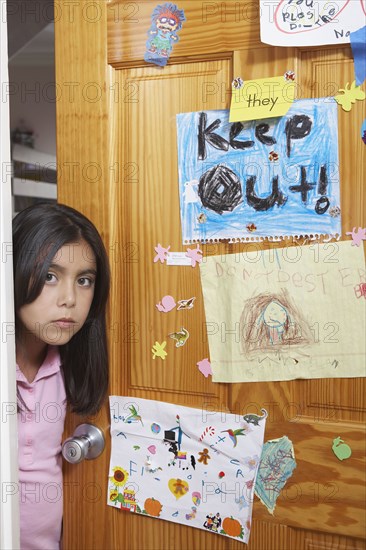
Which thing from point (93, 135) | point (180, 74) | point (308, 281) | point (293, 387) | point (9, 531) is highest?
point (180, 74)

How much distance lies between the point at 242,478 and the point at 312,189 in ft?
1.85

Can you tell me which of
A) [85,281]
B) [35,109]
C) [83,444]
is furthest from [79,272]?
[35,109]

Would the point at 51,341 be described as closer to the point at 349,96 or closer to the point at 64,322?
the point at 64,322

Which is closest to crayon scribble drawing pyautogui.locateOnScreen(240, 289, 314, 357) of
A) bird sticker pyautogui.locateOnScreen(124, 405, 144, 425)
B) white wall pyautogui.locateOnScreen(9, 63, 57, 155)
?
bird sticker pyautogui.locateOnScreen(124, 405, 144, 425)

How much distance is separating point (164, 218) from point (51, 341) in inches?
13.0

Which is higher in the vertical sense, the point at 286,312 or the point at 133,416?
the point at 286,312

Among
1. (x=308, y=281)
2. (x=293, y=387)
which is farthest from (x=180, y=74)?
(x=293, y=387)

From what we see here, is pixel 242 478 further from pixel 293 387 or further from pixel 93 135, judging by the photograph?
pixel 93 135

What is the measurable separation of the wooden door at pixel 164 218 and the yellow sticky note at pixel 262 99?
0.02 metres

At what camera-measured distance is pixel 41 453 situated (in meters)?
1.09

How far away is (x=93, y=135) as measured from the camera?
1040 millimetres

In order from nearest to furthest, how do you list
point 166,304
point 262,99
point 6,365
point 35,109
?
1. point 6,365
2. point 262,99
3. point 166,304
4. point 35,109

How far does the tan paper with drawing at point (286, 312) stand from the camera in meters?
0.91

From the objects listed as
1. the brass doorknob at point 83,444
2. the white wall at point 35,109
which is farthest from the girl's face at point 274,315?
the white wall at point 35,109
